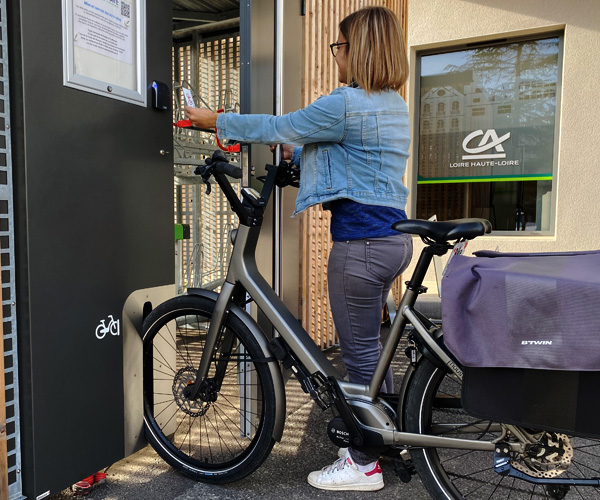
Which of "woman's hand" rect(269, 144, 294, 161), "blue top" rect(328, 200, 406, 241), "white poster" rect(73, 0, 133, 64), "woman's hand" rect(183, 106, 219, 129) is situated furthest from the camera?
"woman's hand" rect(269, 144, 294, 161)

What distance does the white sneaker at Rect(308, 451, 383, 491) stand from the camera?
2240 millimetres

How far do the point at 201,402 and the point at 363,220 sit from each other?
1.05m

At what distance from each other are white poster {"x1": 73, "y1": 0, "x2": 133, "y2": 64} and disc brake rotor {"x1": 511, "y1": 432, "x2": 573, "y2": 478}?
2.08m

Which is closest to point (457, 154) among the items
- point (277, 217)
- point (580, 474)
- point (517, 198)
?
point (517, 198)

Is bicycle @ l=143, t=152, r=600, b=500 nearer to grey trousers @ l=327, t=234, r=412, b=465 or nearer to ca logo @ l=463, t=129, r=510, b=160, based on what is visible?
grey trousers @ l=327, t=234, r=412, b=465

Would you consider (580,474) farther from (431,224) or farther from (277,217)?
(277,217)

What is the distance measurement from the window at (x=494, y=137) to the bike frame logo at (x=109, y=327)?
4.81 meters

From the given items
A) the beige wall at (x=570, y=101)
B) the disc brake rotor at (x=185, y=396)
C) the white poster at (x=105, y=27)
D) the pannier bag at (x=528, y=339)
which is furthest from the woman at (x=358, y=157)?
the beige wall at (x=570, y=101)

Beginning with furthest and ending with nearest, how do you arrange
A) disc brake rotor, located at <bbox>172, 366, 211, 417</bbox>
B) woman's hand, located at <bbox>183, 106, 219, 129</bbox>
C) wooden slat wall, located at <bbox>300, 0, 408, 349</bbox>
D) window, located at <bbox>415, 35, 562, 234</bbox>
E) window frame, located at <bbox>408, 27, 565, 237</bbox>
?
window, located at <bbox>415, 35, 562, 234</bbox> → window frame, located at <bbox>408, 27, 565, 237</bbox> → wooden slat wall, located at <bbox>300, 0, 408, 349</bbox> → disc brake rotor, located at <bbox>172, 366, 211, 417</bbox> → woman's hand, located at <bbox>183, 106, 219, 129</bbox>

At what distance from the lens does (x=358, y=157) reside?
2092 millimetres

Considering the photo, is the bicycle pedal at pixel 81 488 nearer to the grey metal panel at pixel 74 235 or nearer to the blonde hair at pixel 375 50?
the grey metal panel at pixel 74 235

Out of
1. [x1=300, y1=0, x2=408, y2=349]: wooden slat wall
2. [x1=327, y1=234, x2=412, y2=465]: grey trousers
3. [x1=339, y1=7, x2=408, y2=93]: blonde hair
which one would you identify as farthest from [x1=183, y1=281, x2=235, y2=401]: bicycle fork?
[x1=300, y1=0, x2=408, y2=349]: wooden slat wall

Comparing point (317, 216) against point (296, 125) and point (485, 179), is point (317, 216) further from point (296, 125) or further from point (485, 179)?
point (485, 179)

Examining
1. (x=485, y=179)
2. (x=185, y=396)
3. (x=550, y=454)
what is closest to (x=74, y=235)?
(x=185, y=396)
